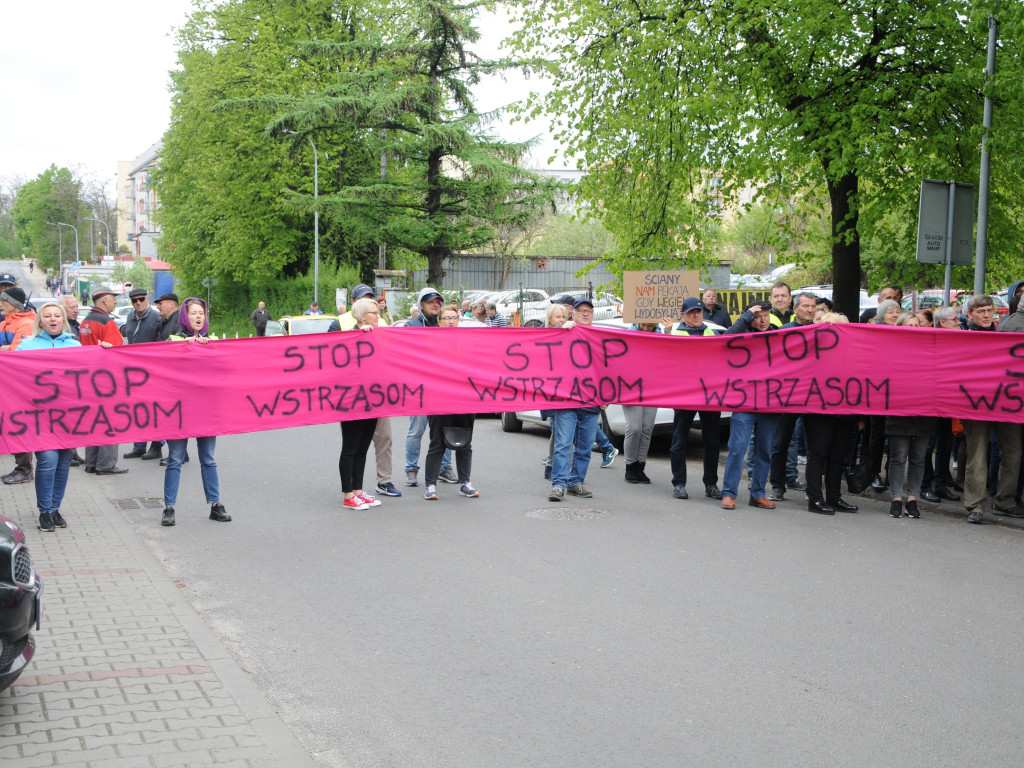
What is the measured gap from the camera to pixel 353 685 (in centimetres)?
512

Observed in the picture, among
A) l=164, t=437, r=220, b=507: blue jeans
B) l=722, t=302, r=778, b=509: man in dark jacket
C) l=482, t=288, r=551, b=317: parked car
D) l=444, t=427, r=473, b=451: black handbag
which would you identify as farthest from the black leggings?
l=482, t=288, r=551, b=317: parked car

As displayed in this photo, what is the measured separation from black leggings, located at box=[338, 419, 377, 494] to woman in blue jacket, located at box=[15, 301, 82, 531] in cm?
238

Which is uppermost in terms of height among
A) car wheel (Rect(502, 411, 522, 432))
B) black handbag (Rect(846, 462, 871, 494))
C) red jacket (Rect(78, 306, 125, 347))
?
red jacket (Rect(78, 306, 125, 347))

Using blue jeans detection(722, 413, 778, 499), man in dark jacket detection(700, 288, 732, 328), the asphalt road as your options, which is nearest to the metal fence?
man in dark jacket detection(700, 288, 732, 328)

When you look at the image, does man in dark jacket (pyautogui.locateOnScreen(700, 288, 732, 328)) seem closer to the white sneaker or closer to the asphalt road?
the asphalt road

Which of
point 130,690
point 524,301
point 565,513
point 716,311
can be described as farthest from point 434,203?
point 130,690

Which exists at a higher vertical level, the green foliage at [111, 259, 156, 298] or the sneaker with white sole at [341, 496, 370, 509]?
the green foliage at [111, 259, 156, 298]

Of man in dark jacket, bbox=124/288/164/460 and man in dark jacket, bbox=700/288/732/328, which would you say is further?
man in dark jacket, bbox=700/288/732/328

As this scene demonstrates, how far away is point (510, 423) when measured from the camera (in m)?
15.8

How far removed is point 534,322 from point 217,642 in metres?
29.9

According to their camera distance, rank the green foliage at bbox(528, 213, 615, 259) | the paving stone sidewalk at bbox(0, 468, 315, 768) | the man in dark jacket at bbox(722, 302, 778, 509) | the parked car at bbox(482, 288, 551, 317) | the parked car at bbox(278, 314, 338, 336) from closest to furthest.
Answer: the paving stone sidewalk at bbox(0, 468, 315, 768) → the man in dark jacket at bbox(722, 302, 778, 509) → the parked car at bbox(278, 314, 338, 336) → the parked car at bbox(482, 288, 551, 317) → the green foliage at bbox(528, 213, 615, 259)

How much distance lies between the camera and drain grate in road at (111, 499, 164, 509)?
989cm

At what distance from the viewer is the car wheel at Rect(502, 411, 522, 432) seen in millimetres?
15617

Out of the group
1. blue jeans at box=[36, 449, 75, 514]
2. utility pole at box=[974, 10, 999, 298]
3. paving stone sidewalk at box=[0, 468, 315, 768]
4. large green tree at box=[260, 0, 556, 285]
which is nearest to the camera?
paving stone sidewalk at box=[0, 468, 315, 768]
